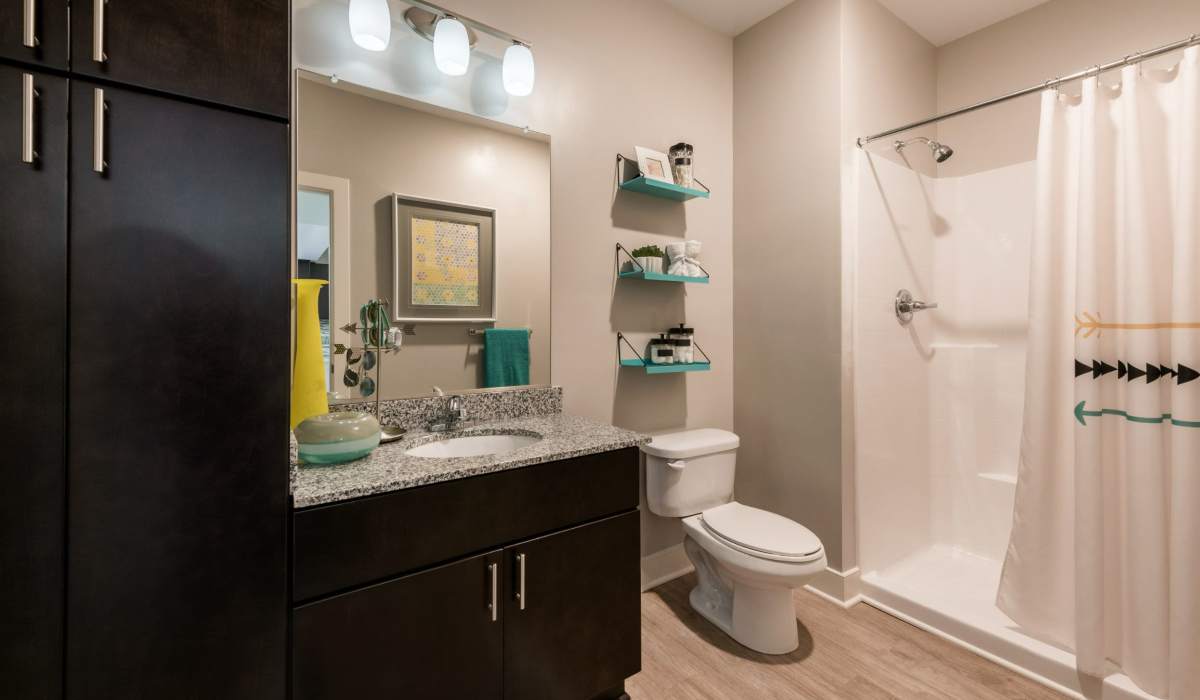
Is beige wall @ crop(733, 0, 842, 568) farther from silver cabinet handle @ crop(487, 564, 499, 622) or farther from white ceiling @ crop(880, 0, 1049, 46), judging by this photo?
silver cabinet handle @ crop(487, 564, 499, 622)

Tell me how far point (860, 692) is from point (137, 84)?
2409 millimetres

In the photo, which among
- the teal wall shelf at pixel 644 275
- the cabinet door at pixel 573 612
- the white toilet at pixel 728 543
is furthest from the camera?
the teal wall shelf at pixel 644 275

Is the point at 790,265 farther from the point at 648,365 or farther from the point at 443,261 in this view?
the point at 443,261

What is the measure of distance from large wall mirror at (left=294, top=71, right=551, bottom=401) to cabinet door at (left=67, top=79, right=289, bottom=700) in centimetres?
57

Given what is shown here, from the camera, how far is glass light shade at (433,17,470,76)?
1.67 metres

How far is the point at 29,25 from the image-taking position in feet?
2.65

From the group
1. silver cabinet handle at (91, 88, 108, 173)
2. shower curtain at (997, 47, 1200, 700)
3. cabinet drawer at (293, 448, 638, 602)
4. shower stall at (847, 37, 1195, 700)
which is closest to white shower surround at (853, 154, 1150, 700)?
shower stall at (847, 37, 1195, 700)

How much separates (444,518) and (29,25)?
114cm

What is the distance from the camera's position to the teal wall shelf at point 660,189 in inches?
82.1

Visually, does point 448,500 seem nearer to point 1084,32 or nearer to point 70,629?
point 70,629

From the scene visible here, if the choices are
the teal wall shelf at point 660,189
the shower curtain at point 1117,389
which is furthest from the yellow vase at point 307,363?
the shower curtain at point 1117,389

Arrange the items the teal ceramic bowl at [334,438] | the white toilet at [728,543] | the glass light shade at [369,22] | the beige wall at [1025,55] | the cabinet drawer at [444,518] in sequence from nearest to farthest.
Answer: the cabinet drawer at [444,518] → the teal ceramic bowl at [334,438] → the glass light shade at [369,22] → the white toilet at [728,543] → the beige wall at [1025,55]

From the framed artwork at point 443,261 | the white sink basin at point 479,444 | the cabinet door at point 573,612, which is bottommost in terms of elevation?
the cabinet door at point 573,612

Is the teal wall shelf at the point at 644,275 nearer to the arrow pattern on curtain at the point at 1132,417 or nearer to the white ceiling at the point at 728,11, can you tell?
the white ceiling at the point at 728,11
